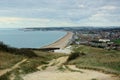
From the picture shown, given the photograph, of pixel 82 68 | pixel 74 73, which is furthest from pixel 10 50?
pixel 74 73

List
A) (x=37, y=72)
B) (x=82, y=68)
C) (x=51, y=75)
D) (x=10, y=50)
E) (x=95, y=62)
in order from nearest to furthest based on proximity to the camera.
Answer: (x=51, y=75) → (x=37, y=72) → (x=82, y=68) → (x=95, y=62) → (x=10, y=50)

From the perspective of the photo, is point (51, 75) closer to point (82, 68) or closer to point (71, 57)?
point (82, 68)

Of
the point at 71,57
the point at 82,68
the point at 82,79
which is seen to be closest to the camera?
the point at 82,79

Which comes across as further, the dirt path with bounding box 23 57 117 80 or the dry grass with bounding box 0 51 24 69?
the dry grass with bounding box 0 51 24 69

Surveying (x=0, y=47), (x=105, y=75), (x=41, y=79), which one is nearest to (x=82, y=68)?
(x=105, y=75)

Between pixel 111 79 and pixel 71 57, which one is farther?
pixel 71 57

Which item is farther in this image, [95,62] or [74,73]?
[95,62]

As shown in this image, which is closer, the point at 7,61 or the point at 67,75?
the point at 67,75

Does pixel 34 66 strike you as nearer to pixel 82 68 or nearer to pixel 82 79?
pixel 82 68

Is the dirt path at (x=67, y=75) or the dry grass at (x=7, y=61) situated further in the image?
the dry grass at (x=7, y=61)
